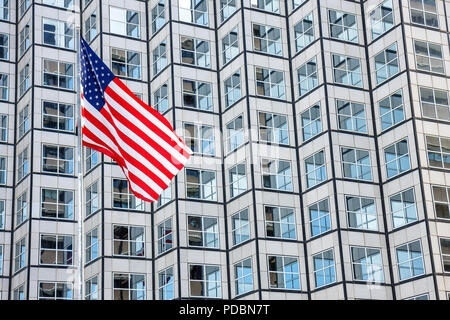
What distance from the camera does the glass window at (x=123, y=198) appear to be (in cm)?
5741

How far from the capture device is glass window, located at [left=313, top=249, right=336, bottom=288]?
162 ft

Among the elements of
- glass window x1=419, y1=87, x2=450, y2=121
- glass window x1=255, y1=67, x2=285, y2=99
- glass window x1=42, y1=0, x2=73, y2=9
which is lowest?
glass window x1=419, y1=87, x2=450, y2=121

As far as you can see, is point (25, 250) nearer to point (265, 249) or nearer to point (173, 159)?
point (265, 249)

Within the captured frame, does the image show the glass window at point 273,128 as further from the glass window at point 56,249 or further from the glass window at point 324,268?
the glass window at point 56,249

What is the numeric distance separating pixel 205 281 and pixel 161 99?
14.2 metres

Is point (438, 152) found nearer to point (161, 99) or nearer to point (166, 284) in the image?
point (166, 284)

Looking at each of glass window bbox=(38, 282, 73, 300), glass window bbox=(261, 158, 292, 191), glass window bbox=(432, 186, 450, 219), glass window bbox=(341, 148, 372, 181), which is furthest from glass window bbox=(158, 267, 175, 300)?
glass window bbox=(432, 186, 450, 219)

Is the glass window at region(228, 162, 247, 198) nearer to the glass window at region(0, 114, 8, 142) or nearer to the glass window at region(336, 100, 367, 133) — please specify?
the glass window at region(336, 100, 367, 133)

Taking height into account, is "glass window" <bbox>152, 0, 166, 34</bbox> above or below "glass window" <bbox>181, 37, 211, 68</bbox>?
above

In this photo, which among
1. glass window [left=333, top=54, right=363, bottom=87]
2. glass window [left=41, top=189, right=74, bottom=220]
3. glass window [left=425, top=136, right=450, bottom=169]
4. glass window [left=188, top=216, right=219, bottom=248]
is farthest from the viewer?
glass window [left=41, top=189, right=74, bottom=220]

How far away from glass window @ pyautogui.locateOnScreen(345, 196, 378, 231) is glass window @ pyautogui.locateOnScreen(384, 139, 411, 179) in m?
2.25

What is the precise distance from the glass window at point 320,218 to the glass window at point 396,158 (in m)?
4.45

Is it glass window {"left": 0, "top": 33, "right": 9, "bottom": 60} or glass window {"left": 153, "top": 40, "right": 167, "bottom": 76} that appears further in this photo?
glass window {"left": 0, "top": 33, "right": 9, "bottom": 60}
